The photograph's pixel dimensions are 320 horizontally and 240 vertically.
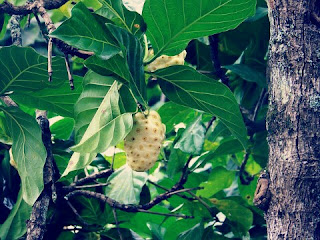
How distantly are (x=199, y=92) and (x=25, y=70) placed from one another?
33cm

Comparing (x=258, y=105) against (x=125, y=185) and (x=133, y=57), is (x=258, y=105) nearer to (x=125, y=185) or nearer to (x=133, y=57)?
(x=125, y=185)

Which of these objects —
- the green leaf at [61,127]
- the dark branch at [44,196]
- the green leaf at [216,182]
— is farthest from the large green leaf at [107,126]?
the green leaf at [216,182]

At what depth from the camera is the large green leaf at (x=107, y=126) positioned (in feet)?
2.72

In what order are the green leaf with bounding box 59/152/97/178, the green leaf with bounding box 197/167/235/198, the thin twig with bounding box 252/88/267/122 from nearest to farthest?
the green leaf with bounding box 59/152/97/178 < the thin twig with bounding box 252/88/267/122 < the green leaf with bounding box 197/167/235/198

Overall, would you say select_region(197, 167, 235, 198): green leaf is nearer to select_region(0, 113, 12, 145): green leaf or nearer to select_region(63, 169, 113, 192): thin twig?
select_region(63, 169, 113, 192): thin twig

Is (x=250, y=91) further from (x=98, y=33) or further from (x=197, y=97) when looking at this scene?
(x=98, y=33)

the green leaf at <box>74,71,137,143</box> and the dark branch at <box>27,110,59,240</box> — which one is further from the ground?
the green leaf at <box>74,71,137,143</box>

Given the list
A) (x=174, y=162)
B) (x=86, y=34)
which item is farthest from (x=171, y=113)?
(x=86, y=34)

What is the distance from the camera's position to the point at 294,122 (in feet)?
2.93

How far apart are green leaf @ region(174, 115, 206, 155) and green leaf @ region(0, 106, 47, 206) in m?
0.31

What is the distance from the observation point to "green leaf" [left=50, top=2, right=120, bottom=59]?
795 millimetres

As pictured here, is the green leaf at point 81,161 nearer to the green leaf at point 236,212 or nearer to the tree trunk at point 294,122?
the tree trunk at point 294,122

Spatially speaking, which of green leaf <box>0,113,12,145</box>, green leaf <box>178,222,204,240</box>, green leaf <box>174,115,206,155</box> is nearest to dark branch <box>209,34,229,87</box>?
green leaf <box>174,115,206,155</box>

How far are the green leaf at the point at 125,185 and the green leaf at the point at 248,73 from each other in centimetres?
32
